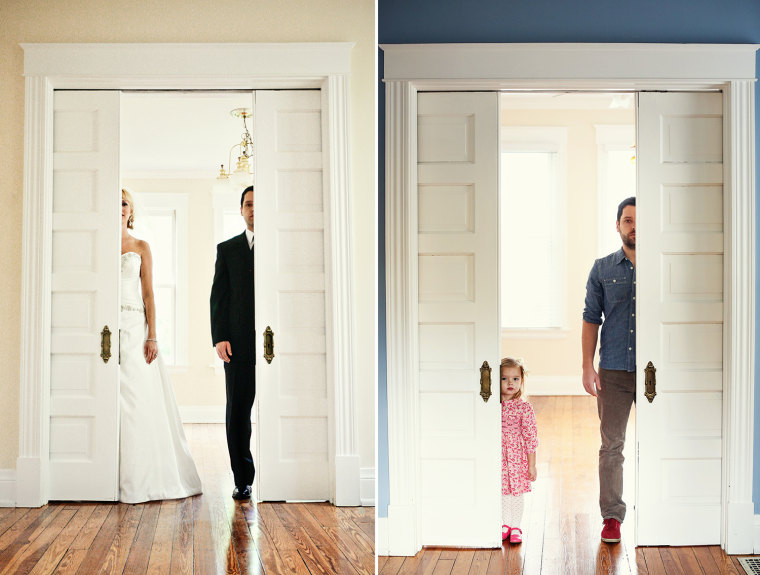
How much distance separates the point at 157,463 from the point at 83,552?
0.47m

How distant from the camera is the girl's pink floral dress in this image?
7.70ft

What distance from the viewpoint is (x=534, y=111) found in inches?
175

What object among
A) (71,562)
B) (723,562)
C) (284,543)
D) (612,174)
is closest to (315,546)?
(284,543)

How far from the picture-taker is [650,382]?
2.20m

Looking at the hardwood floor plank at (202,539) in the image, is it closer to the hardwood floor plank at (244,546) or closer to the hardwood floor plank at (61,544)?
the hardwood floor plank at (244,546)

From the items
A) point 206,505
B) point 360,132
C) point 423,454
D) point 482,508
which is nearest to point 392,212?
point 360,132

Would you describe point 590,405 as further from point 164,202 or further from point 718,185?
point 164,202

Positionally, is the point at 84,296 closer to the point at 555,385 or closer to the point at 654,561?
the point at 654,561

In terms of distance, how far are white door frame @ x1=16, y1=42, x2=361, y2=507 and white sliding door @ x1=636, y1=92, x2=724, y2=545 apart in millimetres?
920

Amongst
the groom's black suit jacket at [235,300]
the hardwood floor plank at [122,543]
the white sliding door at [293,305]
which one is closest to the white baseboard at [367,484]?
the white sliding door at [293,305]

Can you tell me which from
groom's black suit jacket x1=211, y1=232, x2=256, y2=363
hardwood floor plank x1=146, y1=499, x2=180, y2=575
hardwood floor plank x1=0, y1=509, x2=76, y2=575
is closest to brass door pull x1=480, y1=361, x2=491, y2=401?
groom's black suit jacket x1=211, y1=232, x2=256, y2=363

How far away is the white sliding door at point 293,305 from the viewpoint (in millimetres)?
2283

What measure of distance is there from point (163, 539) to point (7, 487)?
0.69 meters

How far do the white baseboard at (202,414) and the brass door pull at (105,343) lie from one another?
0.56 metres
